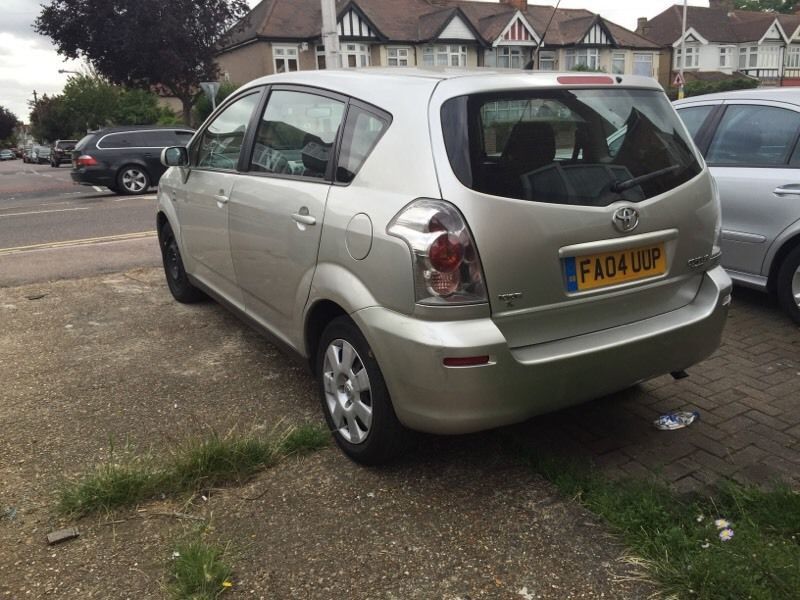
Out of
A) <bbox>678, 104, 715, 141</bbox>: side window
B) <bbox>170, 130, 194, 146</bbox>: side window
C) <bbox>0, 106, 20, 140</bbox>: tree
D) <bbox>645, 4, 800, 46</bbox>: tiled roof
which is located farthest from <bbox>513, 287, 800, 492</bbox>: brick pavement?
<bbox>0, 106, 20, 140</bbox>: tree

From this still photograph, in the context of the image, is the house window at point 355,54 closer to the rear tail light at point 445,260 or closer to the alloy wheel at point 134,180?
the alloy wheel at point 134,180

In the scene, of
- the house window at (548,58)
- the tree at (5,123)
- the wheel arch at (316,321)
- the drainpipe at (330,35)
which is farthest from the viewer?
the tree at (5,123)

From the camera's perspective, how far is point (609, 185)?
283cm

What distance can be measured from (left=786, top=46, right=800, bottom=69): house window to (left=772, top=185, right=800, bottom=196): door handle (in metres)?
72.8

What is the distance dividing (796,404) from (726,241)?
1.81 meters

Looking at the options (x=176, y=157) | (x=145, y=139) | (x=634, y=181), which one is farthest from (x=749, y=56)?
(x=634, y=181)

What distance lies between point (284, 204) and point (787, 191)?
11.3ft

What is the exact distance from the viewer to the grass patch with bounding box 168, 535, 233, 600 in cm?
232

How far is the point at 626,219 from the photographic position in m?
2.78

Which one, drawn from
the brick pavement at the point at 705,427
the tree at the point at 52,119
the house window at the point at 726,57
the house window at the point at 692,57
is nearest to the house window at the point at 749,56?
the house window at the point at 726,57

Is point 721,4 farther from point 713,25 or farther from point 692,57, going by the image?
point 692,57

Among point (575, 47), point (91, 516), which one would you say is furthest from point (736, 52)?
point (91, 516)

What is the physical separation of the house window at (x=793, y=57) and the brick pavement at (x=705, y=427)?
7399 cm

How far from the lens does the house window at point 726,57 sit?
6234 cm
